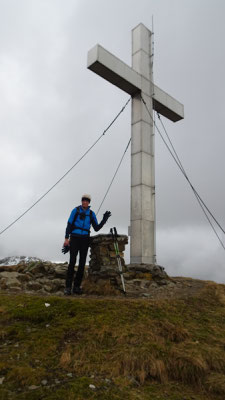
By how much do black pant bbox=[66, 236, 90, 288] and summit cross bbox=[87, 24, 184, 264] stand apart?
3160 mm

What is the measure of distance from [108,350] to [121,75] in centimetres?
981

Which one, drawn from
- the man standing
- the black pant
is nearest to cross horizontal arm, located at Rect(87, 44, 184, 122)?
the man standing

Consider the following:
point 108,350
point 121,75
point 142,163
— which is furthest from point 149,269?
point 121,75

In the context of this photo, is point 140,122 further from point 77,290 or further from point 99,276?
point 77,290

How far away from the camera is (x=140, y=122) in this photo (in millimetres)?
12664

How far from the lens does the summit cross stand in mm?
11719

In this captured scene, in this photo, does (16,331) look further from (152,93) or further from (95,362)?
(152,93)

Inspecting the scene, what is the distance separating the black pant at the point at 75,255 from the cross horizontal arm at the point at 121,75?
6.37 metres

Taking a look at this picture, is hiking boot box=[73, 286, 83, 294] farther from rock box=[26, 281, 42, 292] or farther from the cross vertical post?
the cross vertical post

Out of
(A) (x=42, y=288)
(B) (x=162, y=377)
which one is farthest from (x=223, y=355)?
(A) (x=42, y=288)

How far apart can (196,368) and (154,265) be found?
5995 millimetres

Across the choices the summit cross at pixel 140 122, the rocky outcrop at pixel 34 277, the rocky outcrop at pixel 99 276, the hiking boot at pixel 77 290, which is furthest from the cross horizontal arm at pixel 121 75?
the hiking boot at pixel 77 290

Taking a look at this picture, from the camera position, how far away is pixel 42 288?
31.4ft

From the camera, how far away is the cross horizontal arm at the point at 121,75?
11648mm
